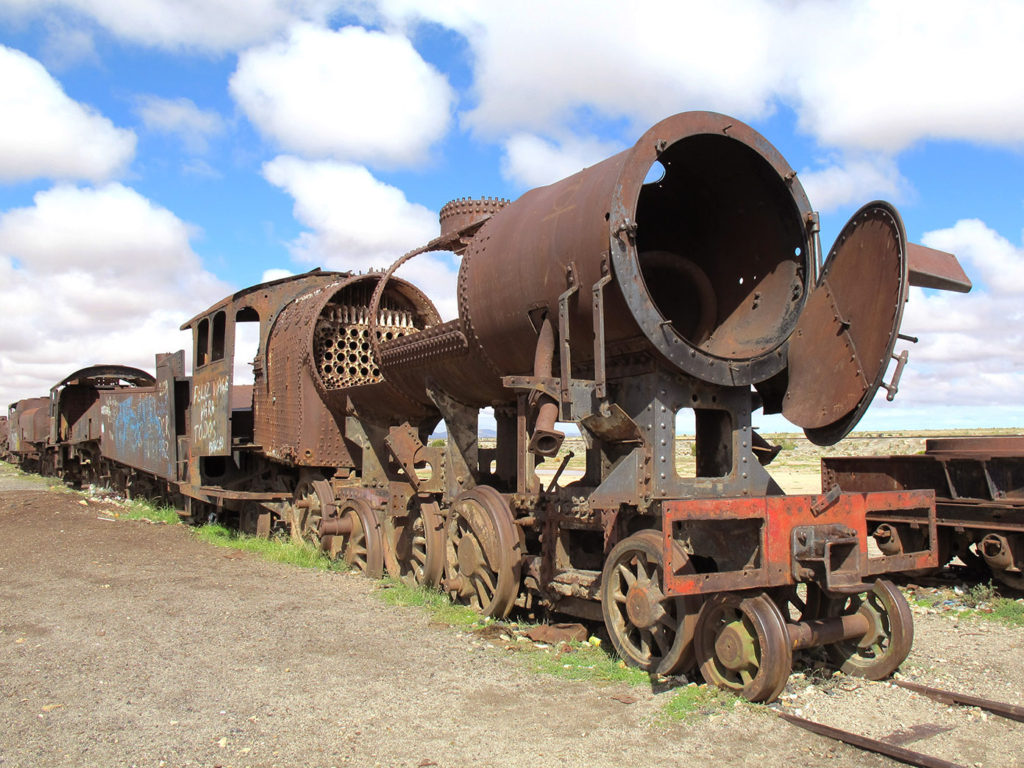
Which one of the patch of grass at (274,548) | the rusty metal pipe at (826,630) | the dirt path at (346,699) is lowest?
the dirt path at (346,699)

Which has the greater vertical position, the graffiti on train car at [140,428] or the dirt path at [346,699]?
the graffiti on train car at [140,428]

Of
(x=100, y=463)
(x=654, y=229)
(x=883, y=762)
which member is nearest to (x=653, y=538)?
(x=883, y=762)

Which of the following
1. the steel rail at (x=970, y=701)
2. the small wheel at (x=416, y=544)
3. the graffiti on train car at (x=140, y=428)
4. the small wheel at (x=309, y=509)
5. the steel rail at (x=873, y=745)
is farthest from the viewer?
the graffiti on train car at (x=140, y=428)

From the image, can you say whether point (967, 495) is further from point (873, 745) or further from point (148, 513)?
point (148, 513)

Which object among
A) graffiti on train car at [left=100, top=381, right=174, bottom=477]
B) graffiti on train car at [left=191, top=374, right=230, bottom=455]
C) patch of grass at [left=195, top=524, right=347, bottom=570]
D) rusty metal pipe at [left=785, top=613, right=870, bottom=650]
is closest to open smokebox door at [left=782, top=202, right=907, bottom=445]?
rusty metal pipe at [left=785, top=613, right=870, bottom=650]

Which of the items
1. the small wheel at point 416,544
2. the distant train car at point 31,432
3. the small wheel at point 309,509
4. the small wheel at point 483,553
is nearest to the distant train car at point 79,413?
the distant train car at point 31,432

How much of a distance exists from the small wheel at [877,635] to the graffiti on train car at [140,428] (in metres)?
10.5

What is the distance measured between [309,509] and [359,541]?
4.83 ft

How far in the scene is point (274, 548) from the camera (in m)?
9.59

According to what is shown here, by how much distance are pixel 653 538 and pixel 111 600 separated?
4.94 m

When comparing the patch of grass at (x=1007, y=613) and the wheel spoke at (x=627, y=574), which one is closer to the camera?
the wheel spoke at (x=627, y=574)

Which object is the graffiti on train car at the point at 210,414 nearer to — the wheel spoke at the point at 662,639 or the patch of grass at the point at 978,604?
the wheel spoke at the point at 662,639

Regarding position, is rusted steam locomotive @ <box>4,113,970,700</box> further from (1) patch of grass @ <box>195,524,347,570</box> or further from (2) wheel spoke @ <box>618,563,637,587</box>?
(1) patch of grass @ <box>195,524,347,570</box>

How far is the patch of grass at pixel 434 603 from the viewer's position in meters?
6.06
